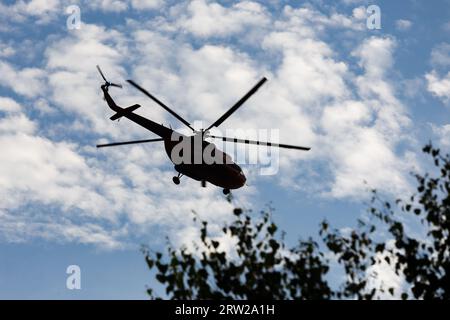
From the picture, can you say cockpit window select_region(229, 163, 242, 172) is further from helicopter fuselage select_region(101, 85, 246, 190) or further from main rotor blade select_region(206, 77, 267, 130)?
main rotor blade select_region(206, 77, 267, 130)

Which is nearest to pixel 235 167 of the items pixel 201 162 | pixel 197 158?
pixel 201 162

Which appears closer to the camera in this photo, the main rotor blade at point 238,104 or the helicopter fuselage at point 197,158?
the main rotor blade at point 238,104

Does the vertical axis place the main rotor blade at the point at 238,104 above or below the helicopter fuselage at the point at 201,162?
above

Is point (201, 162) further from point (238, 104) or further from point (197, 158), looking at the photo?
point (238, 104)

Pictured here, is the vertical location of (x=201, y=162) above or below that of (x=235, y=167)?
below

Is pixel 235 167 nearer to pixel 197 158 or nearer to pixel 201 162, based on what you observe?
pixel 201 162

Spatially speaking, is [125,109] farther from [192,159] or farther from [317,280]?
[317,280]

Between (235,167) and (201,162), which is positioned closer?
(201,162)

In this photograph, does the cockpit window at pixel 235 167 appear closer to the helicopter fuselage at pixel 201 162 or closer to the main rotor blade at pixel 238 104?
the helicopter fuselage at pixel 201 162

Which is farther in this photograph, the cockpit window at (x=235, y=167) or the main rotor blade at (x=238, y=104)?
the cockpit window at (x=235, y=167)

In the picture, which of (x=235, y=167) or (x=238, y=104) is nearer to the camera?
(x=238, y=104)
